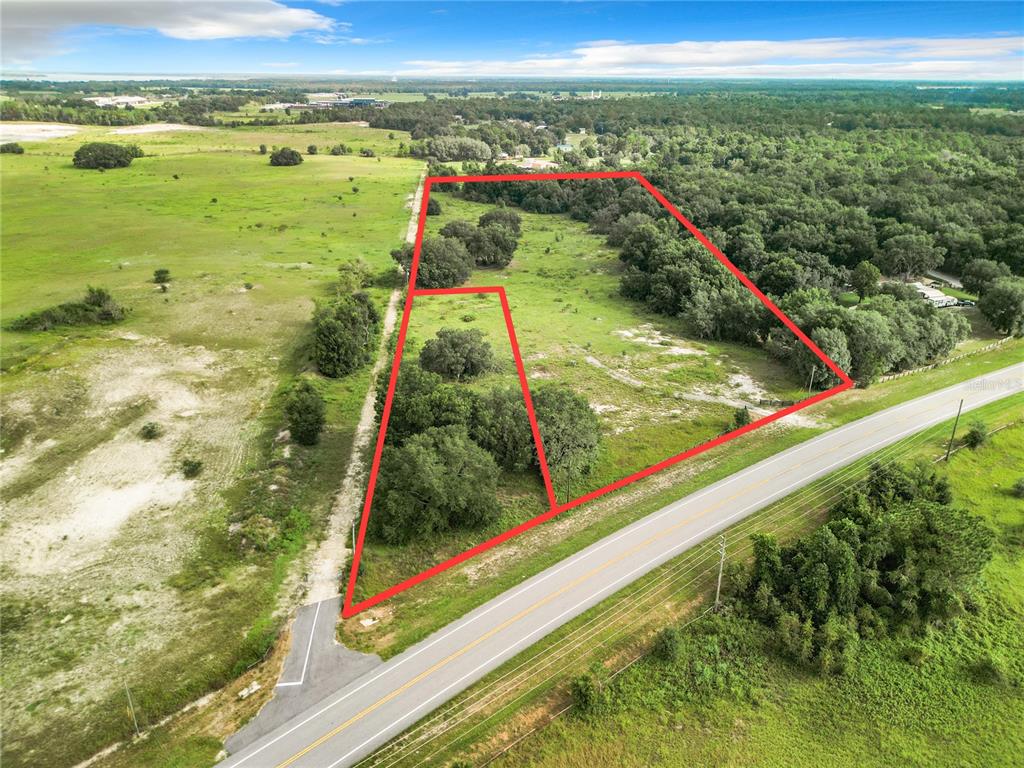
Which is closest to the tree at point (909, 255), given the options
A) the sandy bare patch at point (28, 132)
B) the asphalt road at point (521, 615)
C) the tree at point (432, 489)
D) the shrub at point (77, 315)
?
the asphalt road at point (521, 615)

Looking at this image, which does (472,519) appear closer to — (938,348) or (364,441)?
(364,441)

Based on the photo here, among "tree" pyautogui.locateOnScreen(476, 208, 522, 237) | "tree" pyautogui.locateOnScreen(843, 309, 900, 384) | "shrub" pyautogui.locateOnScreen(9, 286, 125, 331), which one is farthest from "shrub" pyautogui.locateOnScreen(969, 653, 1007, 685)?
"tree" pyautogui.locateOnScreen(476, 208, 522, 237)

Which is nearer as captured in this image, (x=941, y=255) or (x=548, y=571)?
(x=548, y=571)

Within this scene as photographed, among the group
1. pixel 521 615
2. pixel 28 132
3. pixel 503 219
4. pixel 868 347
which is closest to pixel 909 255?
pixel 868 347

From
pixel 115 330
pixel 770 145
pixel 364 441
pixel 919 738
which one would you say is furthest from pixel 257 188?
pixel 919 738

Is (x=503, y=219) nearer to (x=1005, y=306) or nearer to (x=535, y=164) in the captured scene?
(x=535, y=164)

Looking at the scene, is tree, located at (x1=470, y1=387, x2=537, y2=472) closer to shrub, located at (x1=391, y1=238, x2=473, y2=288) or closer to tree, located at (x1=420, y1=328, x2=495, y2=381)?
tree, located at (x1=420, y1=328, x2=495, y2=381)

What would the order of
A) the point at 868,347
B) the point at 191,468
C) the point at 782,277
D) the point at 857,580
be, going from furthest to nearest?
the point at 782,277
the point at 868,347
the point at 191,468
the point at 857,580
